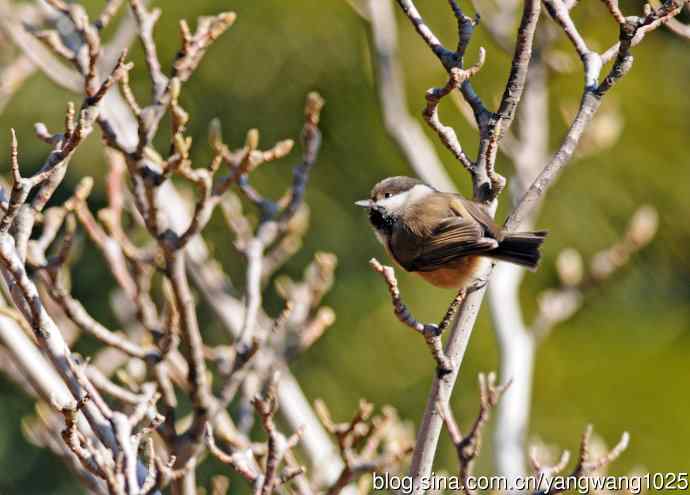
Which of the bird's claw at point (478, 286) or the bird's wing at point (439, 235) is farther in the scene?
the bird's wing at point (439, 235)

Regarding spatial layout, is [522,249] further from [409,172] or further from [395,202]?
[409,172]

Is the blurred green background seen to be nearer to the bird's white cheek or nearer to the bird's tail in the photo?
the bird's white cheek

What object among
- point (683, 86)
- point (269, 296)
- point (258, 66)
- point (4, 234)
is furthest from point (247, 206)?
point (4, 234)

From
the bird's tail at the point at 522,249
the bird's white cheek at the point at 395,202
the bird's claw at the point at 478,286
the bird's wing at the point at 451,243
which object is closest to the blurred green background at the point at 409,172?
the bird's white cheek at the point at 395,202

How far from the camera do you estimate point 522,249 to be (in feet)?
6.97

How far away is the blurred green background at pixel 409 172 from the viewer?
4254 mm

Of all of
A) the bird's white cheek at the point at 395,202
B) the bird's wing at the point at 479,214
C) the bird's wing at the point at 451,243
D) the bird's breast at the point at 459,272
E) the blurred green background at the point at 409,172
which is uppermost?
the bird's wing at the point at 479,214

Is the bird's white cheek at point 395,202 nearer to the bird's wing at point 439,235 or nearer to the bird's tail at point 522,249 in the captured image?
the bird's wing at point 439,235

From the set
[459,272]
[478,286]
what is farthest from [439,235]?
[478,286]

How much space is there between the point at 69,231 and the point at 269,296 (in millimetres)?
2187

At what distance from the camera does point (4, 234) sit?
64.9 inches

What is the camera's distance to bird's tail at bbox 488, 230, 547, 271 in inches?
83.3

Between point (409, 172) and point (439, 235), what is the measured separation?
1899 mm

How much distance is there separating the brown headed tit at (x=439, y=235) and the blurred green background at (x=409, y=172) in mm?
1569
